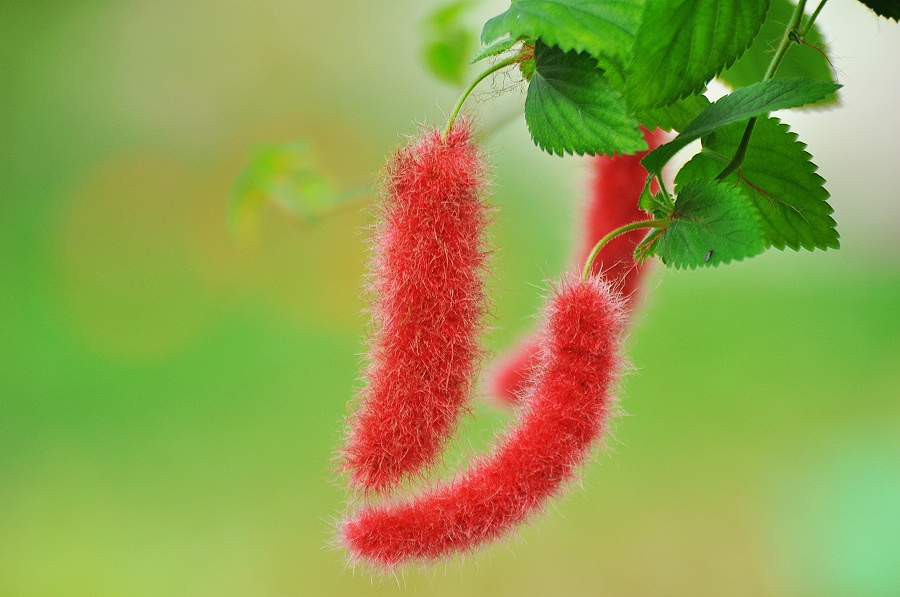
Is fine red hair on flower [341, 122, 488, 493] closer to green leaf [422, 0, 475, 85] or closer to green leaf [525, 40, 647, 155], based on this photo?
green leaf [525, 40, 647, 155]

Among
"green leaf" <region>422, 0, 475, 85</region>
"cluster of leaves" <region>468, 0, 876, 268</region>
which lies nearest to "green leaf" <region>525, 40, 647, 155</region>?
"cluster of leaves" <region>468, 0, 876, 268</region>

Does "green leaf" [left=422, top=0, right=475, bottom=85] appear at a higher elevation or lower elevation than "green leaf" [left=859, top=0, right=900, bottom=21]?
higher

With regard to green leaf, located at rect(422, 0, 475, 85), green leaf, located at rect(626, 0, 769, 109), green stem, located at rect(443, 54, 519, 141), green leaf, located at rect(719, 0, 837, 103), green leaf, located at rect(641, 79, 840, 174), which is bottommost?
green leaf, located at rect(641, 79, 840, 174)

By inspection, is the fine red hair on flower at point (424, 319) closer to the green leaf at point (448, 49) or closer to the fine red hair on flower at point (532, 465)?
the fine red hair on flower at point (532, 465)

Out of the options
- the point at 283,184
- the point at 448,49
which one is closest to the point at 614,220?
the point at 448,49

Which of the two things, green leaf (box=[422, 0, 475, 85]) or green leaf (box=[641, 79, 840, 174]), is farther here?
green leaf (box=[422, 0, 475, 85])

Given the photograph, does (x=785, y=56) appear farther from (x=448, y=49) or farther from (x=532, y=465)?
(x=448, y=49)

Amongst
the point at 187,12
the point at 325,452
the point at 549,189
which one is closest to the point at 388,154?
the point at 549,189
